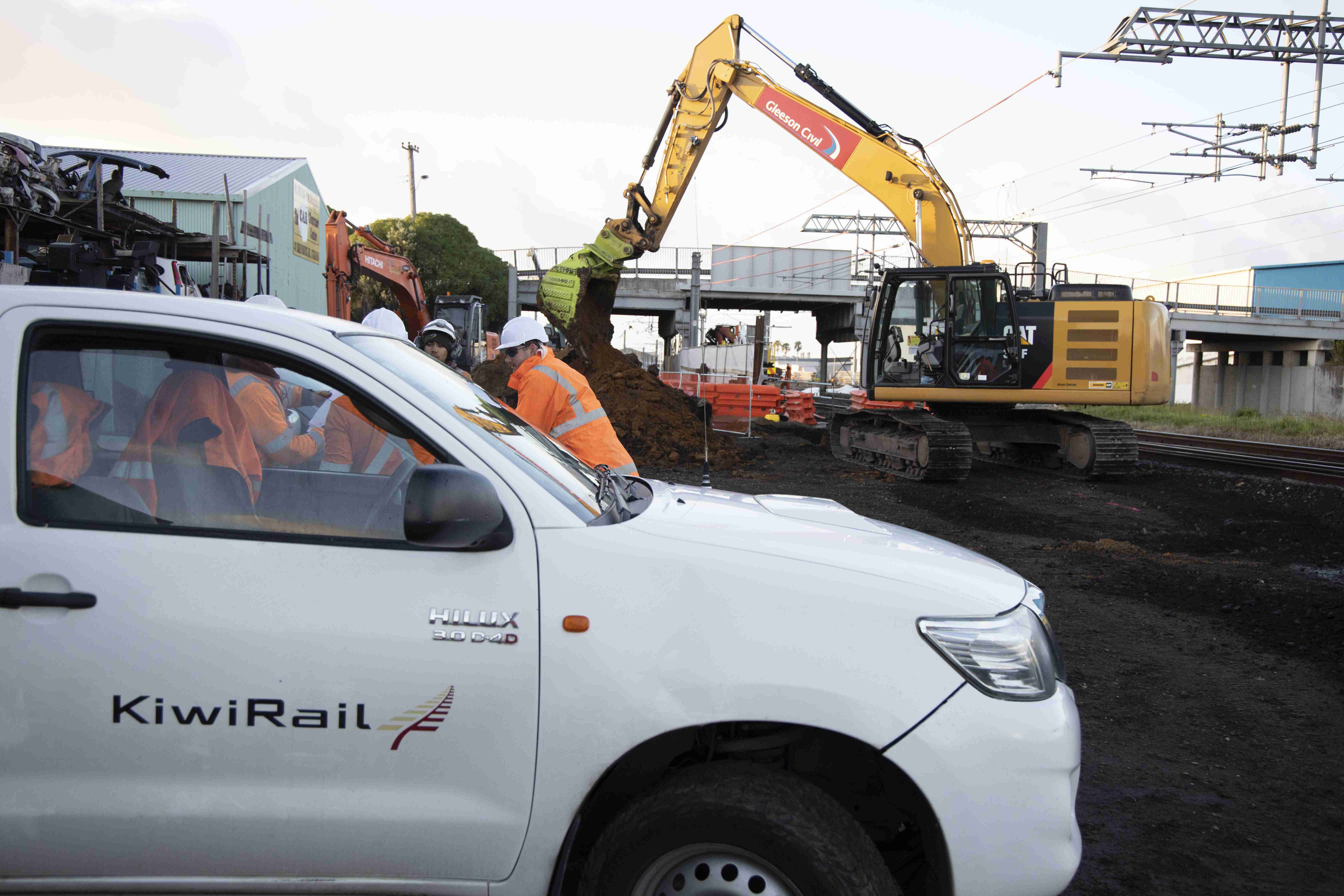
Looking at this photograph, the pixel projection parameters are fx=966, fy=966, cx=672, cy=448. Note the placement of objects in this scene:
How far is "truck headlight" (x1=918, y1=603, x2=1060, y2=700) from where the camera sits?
2.40 metres

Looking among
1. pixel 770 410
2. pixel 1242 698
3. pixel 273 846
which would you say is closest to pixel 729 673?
pixel 273 846

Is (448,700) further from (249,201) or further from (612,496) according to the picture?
(249,201)

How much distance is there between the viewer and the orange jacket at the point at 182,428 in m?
2.48

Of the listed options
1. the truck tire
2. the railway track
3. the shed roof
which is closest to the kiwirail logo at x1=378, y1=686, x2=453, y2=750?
the truck tire

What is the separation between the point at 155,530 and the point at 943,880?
2103mm

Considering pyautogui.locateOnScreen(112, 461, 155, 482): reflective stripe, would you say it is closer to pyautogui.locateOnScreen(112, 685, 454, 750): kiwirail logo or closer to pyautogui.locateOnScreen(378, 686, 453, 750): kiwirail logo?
pyautogui.locateOnScreen(112, 685, 454, 750): kiwirail logo

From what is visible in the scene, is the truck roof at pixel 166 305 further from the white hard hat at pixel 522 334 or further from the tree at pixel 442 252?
the tree at pixel 442 252

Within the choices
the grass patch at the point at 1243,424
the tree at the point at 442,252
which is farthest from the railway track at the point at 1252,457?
the tree at the point at 442,252

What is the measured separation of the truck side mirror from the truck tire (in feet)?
2.46

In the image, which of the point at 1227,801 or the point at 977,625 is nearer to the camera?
the point at 977,625

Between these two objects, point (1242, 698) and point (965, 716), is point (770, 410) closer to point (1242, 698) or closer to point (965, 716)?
point (1242, 698)

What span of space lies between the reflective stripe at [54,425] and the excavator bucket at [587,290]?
15.2 m

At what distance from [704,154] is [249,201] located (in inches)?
402

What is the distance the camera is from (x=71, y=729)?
225 cm
